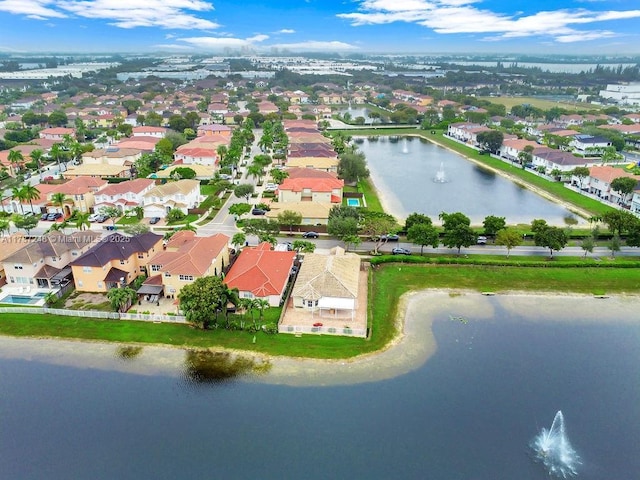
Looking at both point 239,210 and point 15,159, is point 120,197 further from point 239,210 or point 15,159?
point 15,159

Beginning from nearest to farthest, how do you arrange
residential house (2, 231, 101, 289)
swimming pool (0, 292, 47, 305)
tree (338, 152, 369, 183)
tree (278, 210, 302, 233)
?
1. swimming pool (0, 292, 47, 305)
2. residential house (2, 231, 101, 289)
3. tree (278, 210, 302, 233)
4. tree (338, 152, 369, 183)

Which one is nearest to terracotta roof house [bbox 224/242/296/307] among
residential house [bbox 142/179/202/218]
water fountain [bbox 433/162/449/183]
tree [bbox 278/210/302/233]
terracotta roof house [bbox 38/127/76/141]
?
tree [bbox 278/210/302/233]

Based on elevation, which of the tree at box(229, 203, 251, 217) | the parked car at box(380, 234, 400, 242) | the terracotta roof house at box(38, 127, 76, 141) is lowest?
the parked car at box(380, 234, 400, 242)

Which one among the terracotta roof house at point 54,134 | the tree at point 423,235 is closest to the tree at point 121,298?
the tree at point 423,235

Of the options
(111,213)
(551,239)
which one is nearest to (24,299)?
(111,213)

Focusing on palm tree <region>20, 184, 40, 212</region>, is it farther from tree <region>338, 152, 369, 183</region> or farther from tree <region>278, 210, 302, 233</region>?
tree <region>338, 152, 369, 183</region>

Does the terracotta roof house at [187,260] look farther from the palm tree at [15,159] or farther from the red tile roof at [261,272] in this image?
the palm tree at [15,159]

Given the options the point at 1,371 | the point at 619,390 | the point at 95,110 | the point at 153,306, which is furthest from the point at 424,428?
the point at 95,110

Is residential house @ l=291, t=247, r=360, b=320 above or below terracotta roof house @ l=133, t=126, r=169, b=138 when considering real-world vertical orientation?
below
